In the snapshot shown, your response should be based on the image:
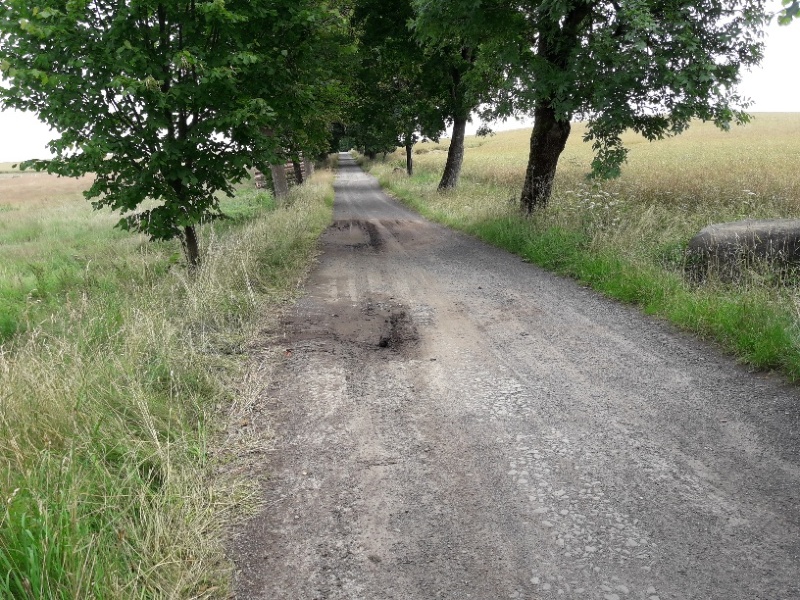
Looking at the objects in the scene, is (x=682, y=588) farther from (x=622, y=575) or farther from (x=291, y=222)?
(x=291, y=222)

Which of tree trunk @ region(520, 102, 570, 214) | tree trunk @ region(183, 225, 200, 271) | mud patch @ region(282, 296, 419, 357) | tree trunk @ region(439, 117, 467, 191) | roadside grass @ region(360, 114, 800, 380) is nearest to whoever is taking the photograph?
roadside grass @ region(360, 114, 800, 380)

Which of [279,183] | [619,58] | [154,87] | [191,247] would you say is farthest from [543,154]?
[279,183]

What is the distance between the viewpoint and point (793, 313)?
4.78 meters

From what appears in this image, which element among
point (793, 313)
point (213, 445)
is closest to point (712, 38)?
point (793, 313)

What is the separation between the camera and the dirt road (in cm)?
248

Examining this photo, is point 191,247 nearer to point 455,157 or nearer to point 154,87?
point 154,87

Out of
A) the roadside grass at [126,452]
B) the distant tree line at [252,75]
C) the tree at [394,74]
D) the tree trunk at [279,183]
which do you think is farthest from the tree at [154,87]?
the tree trunk at [279,183]

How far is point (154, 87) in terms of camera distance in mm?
5961

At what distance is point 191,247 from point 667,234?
7935 millimetres

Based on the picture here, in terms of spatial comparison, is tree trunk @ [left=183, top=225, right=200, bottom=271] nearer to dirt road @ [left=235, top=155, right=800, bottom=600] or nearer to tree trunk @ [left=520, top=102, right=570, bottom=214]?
dirt road @ [left=235, top=155, right=800, bottom=600]

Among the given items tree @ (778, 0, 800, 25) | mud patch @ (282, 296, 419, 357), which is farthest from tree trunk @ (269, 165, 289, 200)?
tree @ (778, 0, 800, 25)

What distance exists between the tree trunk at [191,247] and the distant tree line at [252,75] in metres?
0.03

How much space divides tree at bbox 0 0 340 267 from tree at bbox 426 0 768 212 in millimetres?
4282

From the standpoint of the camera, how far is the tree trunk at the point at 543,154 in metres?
11.3
